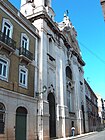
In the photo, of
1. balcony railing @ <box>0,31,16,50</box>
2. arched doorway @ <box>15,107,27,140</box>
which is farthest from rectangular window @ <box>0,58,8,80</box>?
arched doorway @ <box>15,107,27,140</box>

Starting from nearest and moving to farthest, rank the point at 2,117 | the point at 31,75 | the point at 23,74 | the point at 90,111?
the point at 2,117 → the point at 23,74 → the point at 31,75 → the point at 90,111

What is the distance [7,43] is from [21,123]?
23.0 ft

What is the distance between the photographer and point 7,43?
16.1 meters

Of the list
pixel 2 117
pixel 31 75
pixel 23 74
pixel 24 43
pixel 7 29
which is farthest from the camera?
pixel 31 75

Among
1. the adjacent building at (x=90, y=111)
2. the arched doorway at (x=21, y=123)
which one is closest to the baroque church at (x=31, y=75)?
the arched doorway at (x=21, y=123)

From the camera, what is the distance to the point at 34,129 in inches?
739

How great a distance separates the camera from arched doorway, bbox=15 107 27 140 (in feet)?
54.5

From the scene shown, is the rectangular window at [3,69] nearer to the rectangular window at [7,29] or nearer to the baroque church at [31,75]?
the baroque church at [31,75]

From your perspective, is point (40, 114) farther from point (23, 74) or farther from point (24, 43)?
point (24, 43)

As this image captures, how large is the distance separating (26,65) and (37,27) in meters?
6.72

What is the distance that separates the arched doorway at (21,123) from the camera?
16.6 metres

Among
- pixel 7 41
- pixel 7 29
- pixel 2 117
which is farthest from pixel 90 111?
pixel 7 41

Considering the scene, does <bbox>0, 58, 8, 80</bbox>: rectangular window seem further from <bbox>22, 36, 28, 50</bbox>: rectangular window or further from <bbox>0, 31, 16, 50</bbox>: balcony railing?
<bbox>22, 36, 28, 50</bbox>: rectangular window

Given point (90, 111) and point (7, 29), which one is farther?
point (90, 111)
